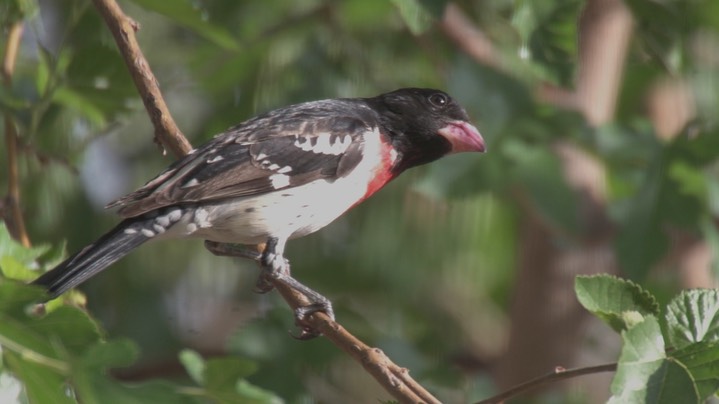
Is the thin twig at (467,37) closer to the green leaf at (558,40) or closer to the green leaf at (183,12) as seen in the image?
the green leaf at (558,40)

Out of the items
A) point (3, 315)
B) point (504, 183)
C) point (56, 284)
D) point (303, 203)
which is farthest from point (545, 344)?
point (3, 315)

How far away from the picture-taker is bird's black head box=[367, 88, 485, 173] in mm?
4094

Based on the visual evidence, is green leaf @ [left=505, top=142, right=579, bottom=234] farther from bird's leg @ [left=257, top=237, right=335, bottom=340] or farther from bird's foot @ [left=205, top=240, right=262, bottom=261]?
bird's leg @ [left=257, top=237, right=335, bottom=340]

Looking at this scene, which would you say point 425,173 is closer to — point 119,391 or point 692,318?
point 692,318

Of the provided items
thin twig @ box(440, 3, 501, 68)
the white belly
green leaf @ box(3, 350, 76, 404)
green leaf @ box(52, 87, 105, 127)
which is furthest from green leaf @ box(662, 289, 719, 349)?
thin twig @ box(440, 3, 501, 68)

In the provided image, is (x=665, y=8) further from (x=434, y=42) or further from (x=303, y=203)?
(x=303, y=203)

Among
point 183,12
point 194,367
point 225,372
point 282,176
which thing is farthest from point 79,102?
point 225,372

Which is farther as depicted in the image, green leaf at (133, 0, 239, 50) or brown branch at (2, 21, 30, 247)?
green leaf at (133, 0, 239, 50)

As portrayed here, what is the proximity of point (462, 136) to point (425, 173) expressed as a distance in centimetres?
50

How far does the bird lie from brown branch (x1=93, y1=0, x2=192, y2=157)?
0.27ft

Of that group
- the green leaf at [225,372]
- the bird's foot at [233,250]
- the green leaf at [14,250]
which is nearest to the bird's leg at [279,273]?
the bird's foot at [233,250]

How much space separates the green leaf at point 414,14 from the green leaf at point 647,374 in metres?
1.49

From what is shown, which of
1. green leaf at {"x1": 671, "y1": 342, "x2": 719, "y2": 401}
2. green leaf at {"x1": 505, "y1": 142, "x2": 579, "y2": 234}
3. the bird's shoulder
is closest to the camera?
green leaf at {"x1": 671, "y1": 342, "x2": 719, "y2": 401}

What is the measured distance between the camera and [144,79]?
345 centimetres
